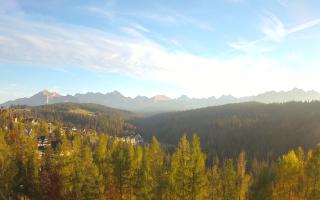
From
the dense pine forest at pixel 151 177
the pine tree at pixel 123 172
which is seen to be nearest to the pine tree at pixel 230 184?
the dense pine forest at pixel 151 177

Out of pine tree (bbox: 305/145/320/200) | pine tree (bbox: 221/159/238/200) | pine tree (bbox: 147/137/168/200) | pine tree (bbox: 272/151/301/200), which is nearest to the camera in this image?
pine tree (bbox: 221/159/238/200)

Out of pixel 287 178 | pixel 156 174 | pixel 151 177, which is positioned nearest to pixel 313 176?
pixel 287 178

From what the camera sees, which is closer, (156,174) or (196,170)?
(196,170)

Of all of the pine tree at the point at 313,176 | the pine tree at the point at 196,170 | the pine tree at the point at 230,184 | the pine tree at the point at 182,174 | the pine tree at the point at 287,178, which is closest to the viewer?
the pine tree at the point at 196,170

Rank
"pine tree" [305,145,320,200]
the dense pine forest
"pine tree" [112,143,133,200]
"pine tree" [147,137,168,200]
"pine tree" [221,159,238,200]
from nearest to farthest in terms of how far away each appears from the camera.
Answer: the dense pine forest < "pine tree" [221,159,238,200] < "pine tree" [305,145,320,200] < "pine tree" [147,137,168,200] < "pine tree" [112,143,133,200]

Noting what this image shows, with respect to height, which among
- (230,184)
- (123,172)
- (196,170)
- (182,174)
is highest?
(196,170)

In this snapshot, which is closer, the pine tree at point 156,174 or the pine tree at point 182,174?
the pine tree at point 182,174

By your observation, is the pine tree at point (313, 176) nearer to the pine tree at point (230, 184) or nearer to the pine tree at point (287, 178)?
the pine tree at point (287, 178)

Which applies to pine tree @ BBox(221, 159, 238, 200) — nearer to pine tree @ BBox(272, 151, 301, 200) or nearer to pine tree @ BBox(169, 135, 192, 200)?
pine tree @ BBox(169, 135, 192, 200)

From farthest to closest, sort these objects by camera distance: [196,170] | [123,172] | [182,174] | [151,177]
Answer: [123,172]
[151,177]
[182,174]
[196,170]

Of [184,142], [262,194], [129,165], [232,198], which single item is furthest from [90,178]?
[262,194]

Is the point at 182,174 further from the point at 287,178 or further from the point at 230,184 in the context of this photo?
the point at 287,178

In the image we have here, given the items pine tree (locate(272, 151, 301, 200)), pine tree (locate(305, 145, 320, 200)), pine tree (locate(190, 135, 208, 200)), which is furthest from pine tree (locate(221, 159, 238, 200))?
pine tree (locate(305, 145, 320, 200))

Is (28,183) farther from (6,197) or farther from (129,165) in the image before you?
(129,165)
